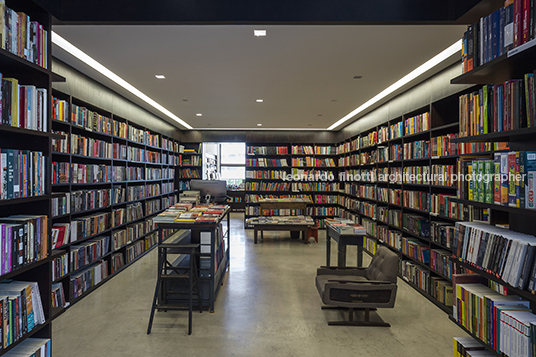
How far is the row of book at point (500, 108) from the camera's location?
151 centimetres

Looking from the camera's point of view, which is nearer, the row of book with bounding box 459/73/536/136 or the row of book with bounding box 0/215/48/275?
the row of book with bounding box 459/73/536/136

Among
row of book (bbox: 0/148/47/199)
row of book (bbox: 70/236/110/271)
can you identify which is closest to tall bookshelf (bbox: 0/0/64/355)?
row of book (bbox: 0/148/47/199)

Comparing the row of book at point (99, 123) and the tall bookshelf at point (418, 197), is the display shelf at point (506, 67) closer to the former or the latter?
the tall bookshelf at point (418, 197)

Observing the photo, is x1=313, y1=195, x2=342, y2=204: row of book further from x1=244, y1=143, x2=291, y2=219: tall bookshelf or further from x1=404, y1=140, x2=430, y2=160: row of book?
x1=404, y1=140, x2=430, y2=160: row of book

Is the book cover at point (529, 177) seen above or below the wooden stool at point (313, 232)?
above

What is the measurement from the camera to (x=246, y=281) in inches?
179

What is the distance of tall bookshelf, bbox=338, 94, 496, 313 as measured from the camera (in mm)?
3713

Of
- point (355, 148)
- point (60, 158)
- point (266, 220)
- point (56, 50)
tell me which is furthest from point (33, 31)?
point (355, 148)

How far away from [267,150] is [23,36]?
286 inches

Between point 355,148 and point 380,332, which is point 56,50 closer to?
point 380,332

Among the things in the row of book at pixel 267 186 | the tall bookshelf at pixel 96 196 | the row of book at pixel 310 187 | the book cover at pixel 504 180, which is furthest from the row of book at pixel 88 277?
the row of book at pixel 310 187

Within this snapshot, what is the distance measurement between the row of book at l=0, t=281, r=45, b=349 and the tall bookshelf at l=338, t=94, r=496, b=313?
12.2 feet

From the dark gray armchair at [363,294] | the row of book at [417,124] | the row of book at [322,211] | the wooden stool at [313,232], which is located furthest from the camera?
the row of book at [322,211]

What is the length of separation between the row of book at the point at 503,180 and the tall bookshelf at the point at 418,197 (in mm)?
1273
